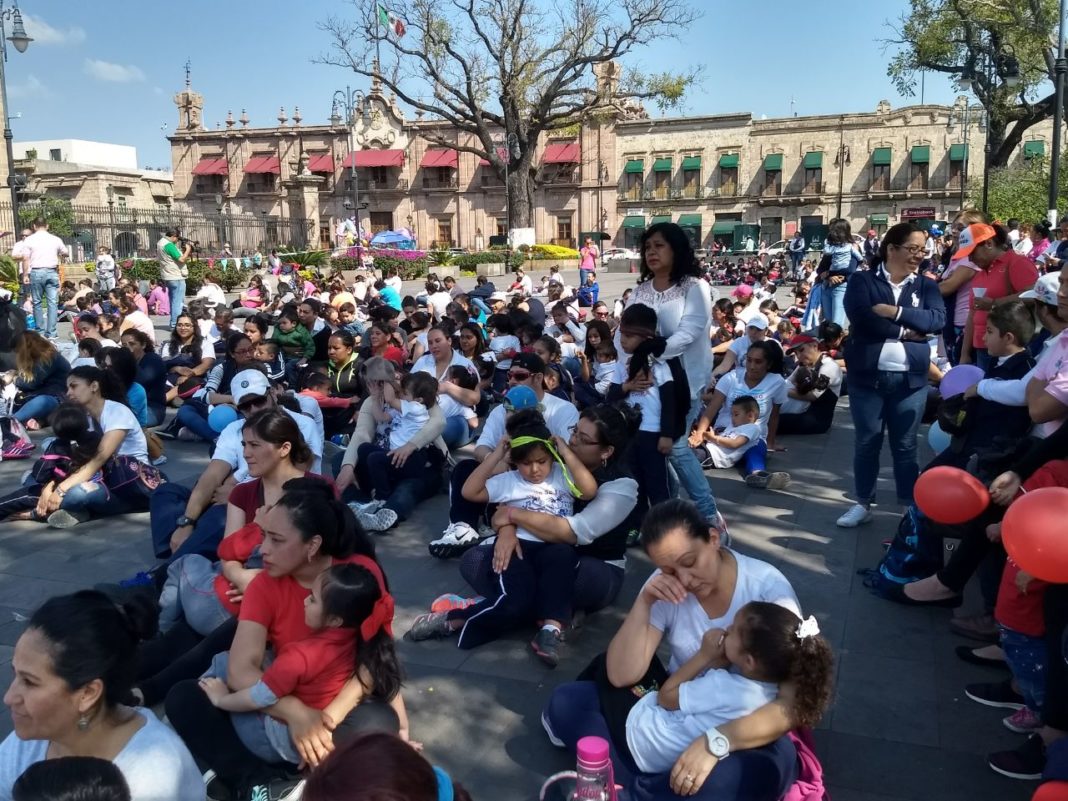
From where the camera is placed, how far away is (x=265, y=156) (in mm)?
55250

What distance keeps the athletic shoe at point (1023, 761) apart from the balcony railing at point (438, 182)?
2018 inches

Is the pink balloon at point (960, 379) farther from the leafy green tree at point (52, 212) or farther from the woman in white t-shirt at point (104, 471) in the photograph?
the leafy green tree at point (52, 212)

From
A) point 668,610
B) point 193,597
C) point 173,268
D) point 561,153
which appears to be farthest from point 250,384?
point 561,153

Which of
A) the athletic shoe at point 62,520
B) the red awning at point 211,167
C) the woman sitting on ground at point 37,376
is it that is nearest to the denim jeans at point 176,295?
the woman sitting on ground at point 37,376

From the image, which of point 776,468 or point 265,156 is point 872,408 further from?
point 265,156

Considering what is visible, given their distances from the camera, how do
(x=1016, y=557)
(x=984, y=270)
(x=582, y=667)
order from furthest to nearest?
(x=984, y=270)
(x=582, y=667)
(x=1016, y=557)

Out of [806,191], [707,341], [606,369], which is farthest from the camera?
[806,191]

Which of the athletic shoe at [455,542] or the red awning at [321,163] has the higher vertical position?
the red awning at [321,163]

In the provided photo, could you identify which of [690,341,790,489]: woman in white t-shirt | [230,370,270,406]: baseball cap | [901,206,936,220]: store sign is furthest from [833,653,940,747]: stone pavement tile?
[901,206,936,220]: store sign

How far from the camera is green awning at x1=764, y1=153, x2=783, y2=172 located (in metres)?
49.6

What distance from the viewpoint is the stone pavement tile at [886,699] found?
3.34 metres

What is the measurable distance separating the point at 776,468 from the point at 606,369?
2.07 m

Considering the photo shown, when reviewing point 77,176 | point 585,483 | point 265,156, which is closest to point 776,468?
point 585,483

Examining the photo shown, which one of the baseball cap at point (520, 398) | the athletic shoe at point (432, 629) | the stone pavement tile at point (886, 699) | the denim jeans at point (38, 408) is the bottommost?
the stone pavement tile at point (886, 699)
